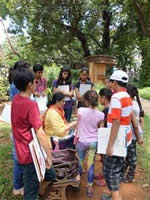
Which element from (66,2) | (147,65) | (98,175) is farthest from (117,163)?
(147,65)

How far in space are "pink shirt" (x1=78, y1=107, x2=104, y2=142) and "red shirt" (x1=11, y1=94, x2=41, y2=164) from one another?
0.92 metres

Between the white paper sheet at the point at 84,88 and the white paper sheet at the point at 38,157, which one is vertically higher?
the white paper sheet at the point at 84,88

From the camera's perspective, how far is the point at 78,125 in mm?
2965

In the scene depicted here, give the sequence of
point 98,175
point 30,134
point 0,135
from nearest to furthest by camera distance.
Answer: point 30,134 → point 98,175 → point 0,135

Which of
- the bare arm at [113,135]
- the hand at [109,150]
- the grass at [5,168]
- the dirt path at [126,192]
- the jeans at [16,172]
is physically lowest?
the dirt path at [126,192]

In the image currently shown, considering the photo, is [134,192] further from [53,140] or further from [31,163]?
[31,163]

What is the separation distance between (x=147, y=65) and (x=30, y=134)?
48.9 ft

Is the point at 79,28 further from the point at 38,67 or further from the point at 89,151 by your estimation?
the point at 89,151

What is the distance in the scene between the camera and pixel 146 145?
4883mm

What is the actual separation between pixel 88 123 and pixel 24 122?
1024mm

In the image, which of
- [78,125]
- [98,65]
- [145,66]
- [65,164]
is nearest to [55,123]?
[78,125]

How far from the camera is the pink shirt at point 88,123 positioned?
290 cm

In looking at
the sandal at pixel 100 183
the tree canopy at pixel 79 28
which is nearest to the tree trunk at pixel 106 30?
the tree canopy at pixel 79 28

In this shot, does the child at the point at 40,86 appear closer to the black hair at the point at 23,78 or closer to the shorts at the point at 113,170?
the black hair at the point at 23,78
